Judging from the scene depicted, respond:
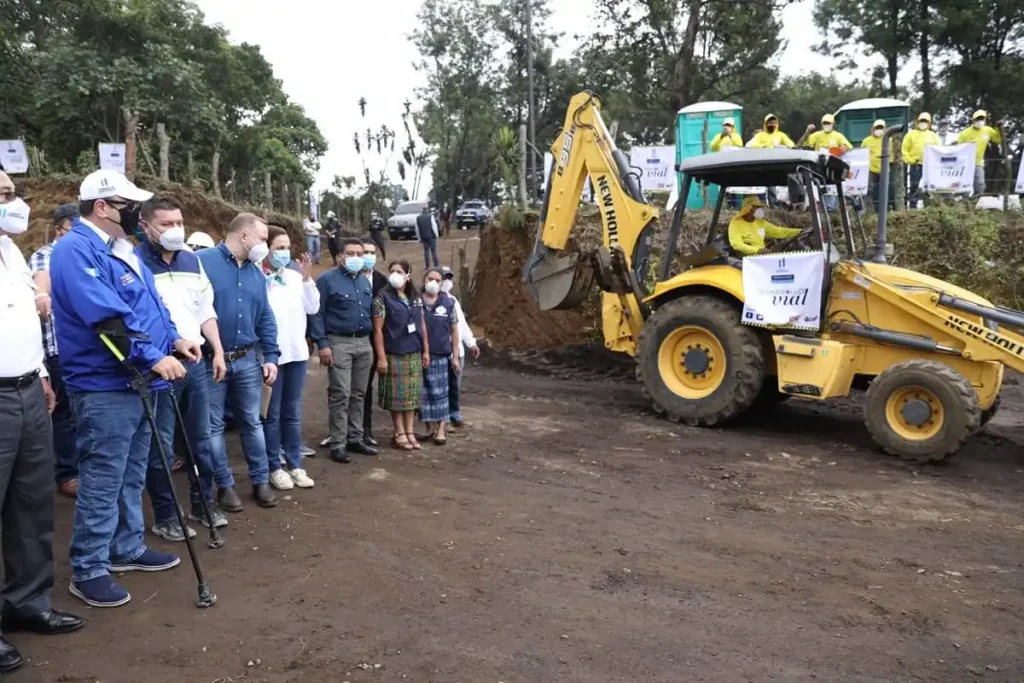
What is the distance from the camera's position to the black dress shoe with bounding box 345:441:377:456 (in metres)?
6.66

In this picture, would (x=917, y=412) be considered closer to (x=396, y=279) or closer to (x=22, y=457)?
(x=396, y=279)

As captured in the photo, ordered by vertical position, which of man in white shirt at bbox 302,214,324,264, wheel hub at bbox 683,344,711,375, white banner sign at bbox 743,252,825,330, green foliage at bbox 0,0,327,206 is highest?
green foliage at bbox 0,0,327,206

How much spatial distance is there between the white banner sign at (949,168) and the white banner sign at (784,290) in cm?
631

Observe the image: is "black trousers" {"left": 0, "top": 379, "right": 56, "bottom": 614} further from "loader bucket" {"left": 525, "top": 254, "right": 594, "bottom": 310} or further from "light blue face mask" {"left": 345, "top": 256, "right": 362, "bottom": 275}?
"loader bucket" {"left": 525, "top": 254, "right": 594, "bottom": 310}

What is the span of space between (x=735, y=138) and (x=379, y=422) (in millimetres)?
7765

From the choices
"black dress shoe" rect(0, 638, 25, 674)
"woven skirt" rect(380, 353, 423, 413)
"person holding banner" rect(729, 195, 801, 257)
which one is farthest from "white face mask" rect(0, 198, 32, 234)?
"person holding banner" rect(729, 195, 801, 257)

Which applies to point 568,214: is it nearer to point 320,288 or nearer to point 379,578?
point 320,288

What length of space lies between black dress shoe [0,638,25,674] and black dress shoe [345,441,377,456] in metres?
3.49

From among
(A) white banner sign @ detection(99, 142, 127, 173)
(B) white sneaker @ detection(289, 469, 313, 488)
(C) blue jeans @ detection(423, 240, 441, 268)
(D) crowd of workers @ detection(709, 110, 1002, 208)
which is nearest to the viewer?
(B) white sneaker @ detection(289, 469, 313, 488)

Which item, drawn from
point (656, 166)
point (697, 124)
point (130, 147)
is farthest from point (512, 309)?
point (130, 147)

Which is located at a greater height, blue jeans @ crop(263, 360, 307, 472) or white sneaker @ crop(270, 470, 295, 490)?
blue jeans @ crop(263, 360, 307, 472)

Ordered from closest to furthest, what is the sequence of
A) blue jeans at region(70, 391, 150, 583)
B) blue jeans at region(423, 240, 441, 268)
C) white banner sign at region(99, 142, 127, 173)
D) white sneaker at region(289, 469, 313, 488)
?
1. blue jeans at region(70, 391, 150, 583)
2. white sneaker at region(289, 469, 313, 488)
3. white banner sign at region(99, 142, 127, 173)
4. blue jeans at region(423, 240, 441, 268)

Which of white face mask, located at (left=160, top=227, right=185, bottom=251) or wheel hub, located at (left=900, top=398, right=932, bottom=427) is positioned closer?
white face mask, located at (left=160, top=227, right=185, bottom=251)

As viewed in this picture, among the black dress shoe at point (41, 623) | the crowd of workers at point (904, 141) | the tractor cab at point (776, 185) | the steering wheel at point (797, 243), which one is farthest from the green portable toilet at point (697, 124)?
the black dress shoe at point (41, 623)
